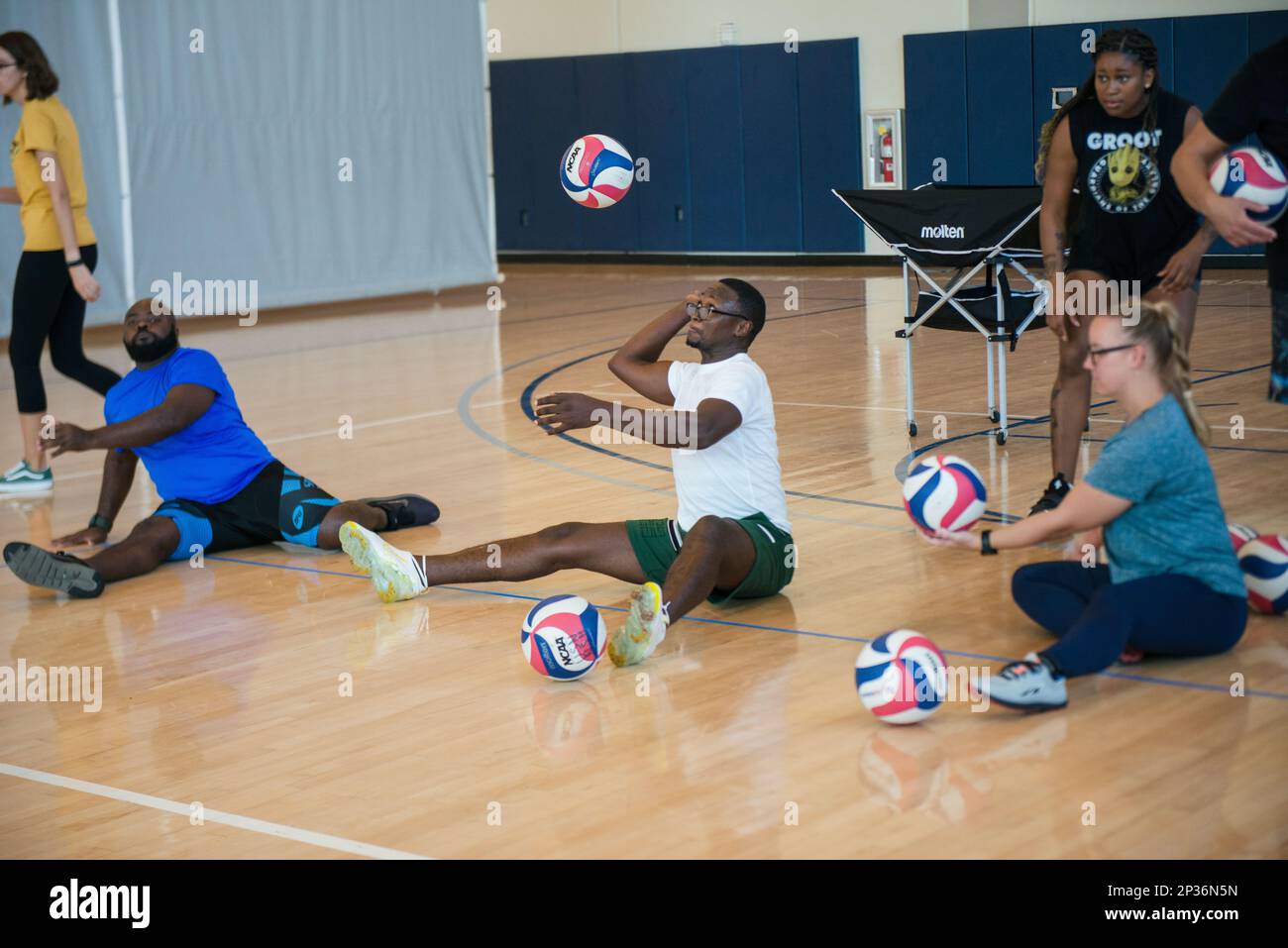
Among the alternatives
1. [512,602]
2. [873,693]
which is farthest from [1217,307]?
[873,693]

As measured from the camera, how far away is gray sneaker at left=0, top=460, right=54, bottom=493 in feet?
27.2

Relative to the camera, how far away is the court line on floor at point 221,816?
3678 millimetres

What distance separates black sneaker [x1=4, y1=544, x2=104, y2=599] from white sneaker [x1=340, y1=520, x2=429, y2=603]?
3.44 feet

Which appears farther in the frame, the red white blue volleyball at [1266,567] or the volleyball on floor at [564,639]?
Result: the red white blue volleyball at [1266,567]

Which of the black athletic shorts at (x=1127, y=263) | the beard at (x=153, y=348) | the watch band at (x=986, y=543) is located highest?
the black athletic shorts at (x=1127, y=263)

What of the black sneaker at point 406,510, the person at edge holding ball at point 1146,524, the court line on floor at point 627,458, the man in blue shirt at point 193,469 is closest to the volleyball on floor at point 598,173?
the court line on floor at point 627,458

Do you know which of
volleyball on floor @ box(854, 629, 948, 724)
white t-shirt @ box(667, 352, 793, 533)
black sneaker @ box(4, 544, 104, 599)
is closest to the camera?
volleyball on floor @ box(854, 629, 948, 724)

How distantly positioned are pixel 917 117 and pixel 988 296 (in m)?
10.3

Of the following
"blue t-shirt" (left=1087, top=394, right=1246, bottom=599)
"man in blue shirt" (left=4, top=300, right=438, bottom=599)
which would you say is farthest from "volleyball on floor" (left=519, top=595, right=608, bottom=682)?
"man in blue shirt" (left=4, top=300, right=438, bottom=599)

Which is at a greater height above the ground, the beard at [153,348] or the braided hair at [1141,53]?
the braided hair at [1141,53]

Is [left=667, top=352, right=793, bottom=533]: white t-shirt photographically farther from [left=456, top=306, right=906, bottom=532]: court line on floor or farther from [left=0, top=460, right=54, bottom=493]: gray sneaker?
[left=0, top=460, right=54, bottom=493]: gray sneaker

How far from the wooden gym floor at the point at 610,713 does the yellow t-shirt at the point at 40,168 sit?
130 centimetres

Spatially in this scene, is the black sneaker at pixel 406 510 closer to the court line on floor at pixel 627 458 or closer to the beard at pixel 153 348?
the court line on floor at pixel 627 458

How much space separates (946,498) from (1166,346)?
922 millimetres
